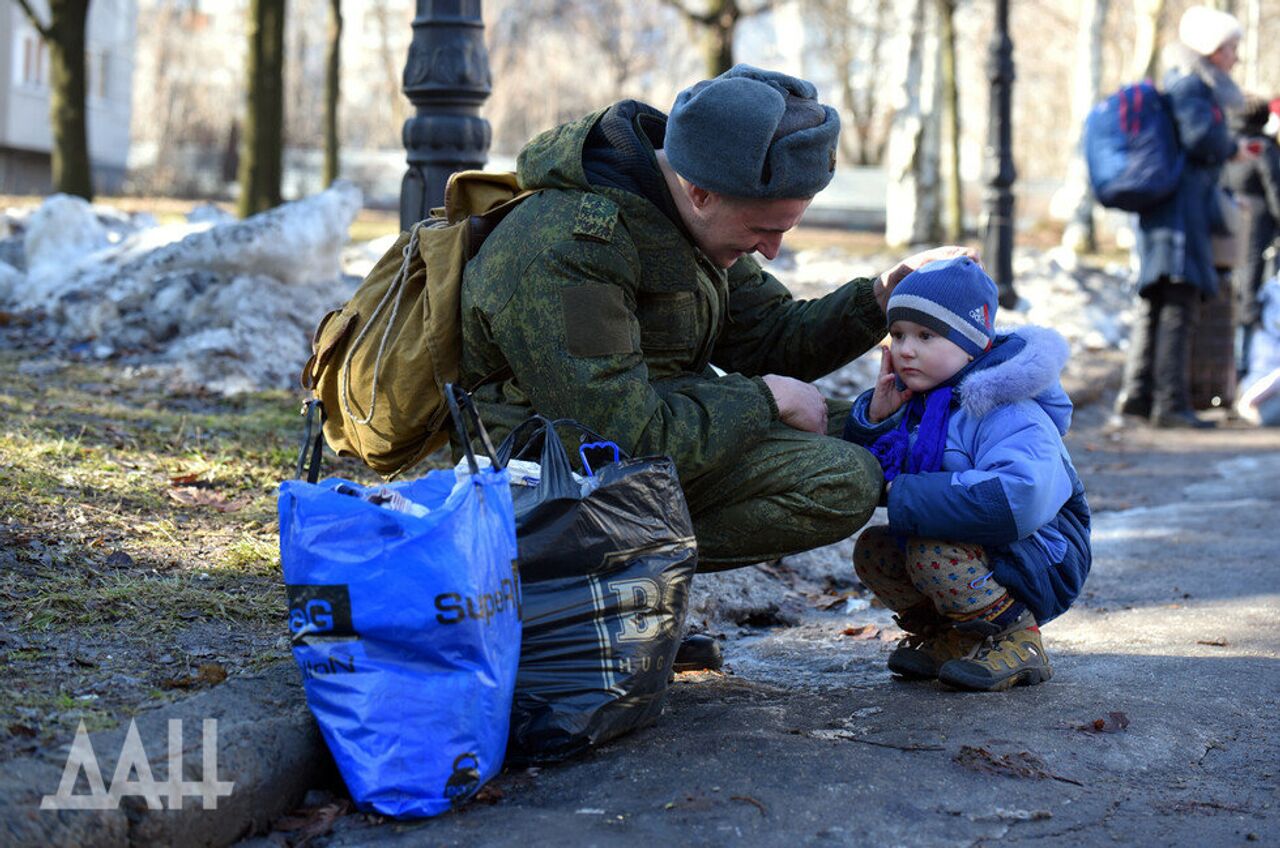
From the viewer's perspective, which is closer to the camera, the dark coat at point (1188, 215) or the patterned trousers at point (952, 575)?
the patterned trousers at point (952, 575)

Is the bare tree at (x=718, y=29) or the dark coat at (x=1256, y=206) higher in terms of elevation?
the bare tree at (x=718, y=29)

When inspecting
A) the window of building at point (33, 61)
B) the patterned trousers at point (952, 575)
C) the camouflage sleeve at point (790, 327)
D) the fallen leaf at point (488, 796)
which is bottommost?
the fallen leaf at point (488, 796)

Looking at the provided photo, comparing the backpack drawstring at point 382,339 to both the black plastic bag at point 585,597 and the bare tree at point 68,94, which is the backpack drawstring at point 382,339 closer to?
the black plastic bag at point 585,597

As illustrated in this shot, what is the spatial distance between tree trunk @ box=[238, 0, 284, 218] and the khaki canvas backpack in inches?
470

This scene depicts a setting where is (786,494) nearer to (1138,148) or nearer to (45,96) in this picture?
(1138,148)

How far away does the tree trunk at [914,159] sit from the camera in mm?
22766

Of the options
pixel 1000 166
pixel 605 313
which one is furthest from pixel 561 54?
pixel 605 313

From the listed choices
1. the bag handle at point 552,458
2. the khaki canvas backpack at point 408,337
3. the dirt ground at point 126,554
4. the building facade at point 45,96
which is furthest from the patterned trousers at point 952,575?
the building facade at point 45,96

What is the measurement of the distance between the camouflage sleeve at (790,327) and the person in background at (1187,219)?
5373 millimetres

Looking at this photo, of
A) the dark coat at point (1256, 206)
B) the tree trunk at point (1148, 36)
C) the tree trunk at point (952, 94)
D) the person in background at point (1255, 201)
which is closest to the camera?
the person in background at point (1255, 201)

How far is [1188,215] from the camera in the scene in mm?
8992

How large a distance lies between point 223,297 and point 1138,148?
18.2ft

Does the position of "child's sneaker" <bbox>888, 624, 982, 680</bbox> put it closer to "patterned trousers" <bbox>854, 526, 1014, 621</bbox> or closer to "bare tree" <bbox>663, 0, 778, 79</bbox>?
"patterned trousers" <bbox>854, 526, 1014, 621</bbox>

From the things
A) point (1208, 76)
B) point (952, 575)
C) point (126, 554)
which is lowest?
point (126, 554)
